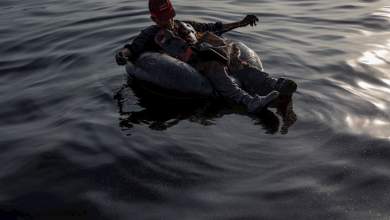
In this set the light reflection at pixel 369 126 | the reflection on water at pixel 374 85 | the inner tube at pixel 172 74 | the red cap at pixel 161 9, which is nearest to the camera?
the light reflection at pixel 369 126

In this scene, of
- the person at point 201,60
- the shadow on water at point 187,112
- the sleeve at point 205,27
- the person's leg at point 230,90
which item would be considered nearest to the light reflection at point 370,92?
the shadow on water at point 187,112

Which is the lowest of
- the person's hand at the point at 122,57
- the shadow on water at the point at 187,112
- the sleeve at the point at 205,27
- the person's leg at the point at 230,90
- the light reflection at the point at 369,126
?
the shadow on water at the point at 187,112

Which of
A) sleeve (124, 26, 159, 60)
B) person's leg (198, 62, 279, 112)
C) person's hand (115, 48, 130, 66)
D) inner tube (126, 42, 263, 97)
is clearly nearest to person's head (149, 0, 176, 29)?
sleeve (124, 26, 159, 60)

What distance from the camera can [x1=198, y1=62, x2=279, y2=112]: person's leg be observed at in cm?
666

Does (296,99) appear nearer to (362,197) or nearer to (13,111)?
(362,197)

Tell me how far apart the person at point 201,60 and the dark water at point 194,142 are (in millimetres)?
222

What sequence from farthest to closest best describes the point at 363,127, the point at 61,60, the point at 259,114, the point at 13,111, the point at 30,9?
the point at 30,9 → the point at 61,60 → the point at 13,111 → the point at 259,114 → the point at 363,127

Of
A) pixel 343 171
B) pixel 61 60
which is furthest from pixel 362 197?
pixel 61 60

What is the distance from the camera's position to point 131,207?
15.8ft

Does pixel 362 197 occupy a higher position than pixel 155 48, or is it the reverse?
pixel 155 48

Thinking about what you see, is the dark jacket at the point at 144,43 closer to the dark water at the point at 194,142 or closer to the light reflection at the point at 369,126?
the dark water at the point at 194,142

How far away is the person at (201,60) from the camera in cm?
678

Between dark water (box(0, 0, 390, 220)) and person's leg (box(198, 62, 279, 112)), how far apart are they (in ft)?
0.58

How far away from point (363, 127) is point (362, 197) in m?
1.63
